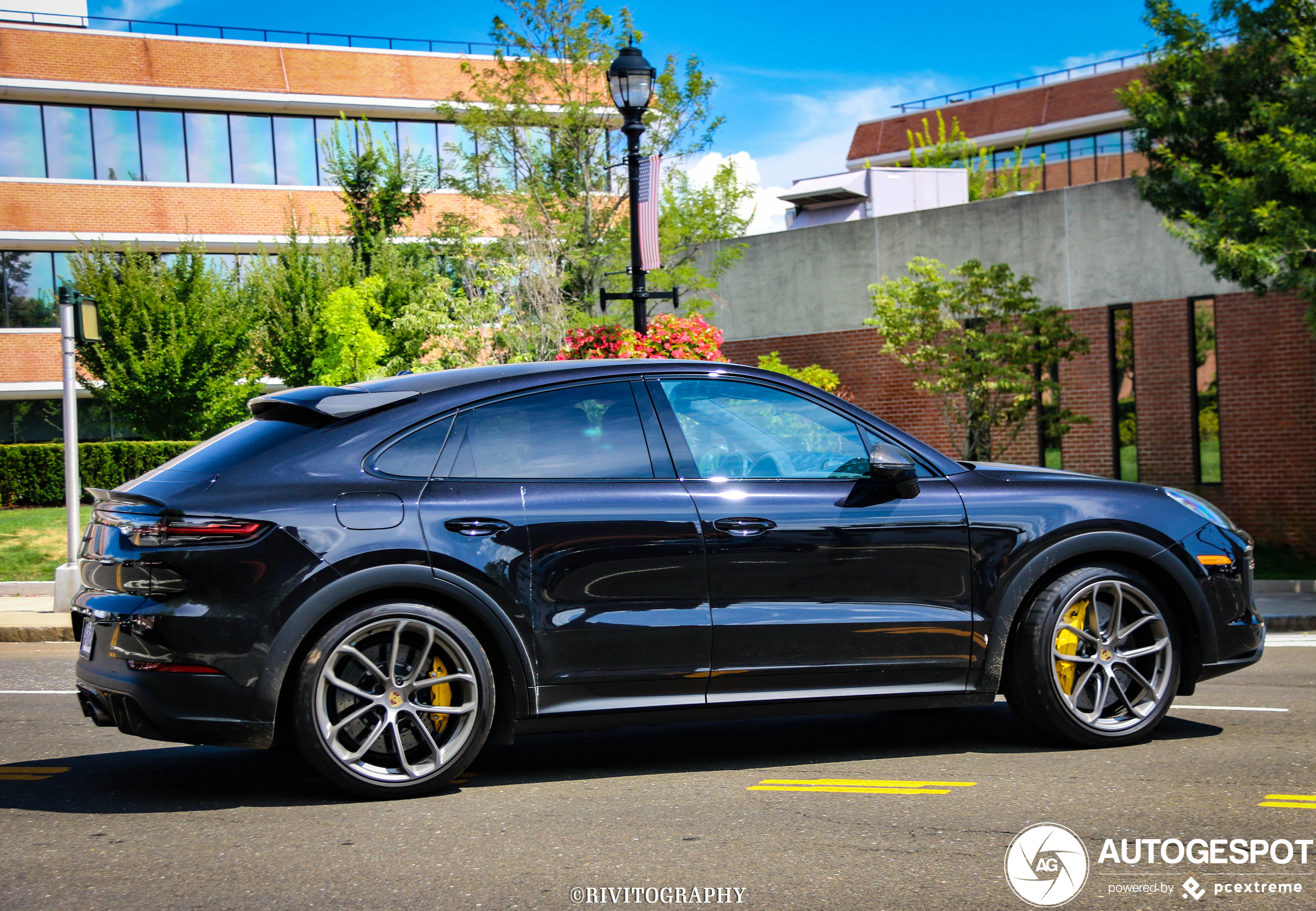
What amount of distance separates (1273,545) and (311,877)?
1841 centimetres

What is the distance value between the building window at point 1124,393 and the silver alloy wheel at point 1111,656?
15733 millimetres

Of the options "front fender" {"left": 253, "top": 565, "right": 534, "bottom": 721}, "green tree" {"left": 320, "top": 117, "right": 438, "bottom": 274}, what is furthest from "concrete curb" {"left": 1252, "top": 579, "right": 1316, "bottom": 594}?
"green tree" {"left": 320, "top": 117, "right": 438, "bottom": 274}

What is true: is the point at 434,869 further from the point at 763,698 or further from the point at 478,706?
the point at 763,698

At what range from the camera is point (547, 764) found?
5.46 m

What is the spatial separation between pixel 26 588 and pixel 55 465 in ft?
39.2

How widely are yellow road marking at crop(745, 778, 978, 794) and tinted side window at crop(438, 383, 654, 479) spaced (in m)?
1.35

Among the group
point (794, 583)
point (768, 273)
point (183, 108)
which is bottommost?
point (794, 583)

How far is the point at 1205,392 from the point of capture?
1959cm

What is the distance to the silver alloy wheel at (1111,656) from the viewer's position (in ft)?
17.6

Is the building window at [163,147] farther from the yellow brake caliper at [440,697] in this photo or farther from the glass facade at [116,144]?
the yellow brake caliper at [440,697]

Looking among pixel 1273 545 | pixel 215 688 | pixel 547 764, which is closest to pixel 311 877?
pixel 215 688

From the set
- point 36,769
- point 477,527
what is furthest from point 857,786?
point 36,769

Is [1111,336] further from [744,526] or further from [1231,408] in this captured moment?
[744,526]

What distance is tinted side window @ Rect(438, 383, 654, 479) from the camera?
4.95 metres
